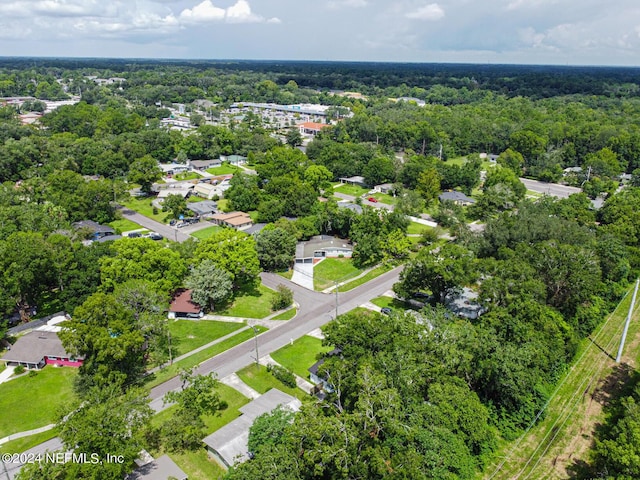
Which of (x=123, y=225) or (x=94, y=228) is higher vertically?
(x=94, y=228)

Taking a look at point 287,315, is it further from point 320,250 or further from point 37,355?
point 37,355

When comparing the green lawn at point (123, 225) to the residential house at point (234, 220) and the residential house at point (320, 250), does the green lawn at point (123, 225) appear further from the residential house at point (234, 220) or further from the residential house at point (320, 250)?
the residential house at point (320, 250)

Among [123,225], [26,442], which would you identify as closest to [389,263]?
[26,442]

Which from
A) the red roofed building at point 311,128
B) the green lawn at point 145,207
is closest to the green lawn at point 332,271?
the green lawn at point 145,207

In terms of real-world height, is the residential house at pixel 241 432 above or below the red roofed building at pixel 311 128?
below

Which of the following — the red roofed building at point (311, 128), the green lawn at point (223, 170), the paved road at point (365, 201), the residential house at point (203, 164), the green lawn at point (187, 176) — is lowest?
the paved road at point (365, 201)

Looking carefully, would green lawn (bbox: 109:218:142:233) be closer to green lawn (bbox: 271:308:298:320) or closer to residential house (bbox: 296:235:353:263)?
residential house (bbox: 296:235:353:263)
